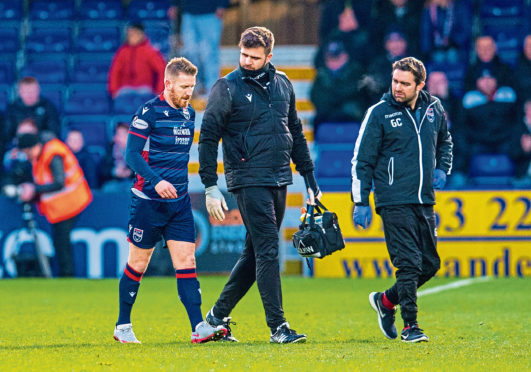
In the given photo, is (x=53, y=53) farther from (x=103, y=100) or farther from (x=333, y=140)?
(x=333, y=140)

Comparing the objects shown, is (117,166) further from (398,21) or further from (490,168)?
(490,168)

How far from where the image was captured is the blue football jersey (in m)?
7.05

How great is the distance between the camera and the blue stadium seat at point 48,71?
61.8ft

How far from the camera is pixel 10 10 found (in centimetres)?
2023

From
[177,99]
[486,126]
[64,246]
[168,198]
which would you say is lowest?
[64,246]

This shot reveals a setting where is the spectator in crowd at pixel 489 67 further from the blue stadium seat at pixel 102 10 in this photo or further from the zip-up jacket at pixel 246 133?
the zip-up jacket at pixel 246 133

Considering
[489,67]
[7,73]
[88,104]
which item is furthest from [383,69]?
[7,73]

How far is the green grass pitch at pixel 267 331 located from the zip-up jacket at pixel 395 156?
989mm

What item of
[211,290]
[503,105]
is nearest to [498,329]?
[211,290]

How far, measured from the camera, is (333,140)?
54.6 ft

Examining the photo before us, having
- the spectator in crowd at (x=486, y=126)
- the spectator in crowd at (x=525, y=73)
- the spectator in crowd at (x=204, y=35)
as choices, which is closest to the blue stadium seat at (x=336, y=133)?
the spectator in crowd at (x=486, y=126)

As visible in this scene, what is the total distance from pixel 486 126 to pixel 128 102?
5.69 meters

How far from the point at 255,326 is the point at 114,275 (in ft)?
20.6

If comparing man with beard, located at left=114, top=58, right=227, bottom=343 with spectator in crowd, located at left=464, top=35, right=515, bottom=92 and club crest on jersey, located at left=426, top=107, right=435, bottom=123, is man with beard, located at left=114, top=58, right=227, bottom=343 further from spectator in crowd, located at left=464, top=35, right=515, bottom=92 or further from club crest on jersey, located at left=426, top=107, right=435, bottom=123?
spectator in crowd, located at left=464, top=35, right=515, bottom=92
